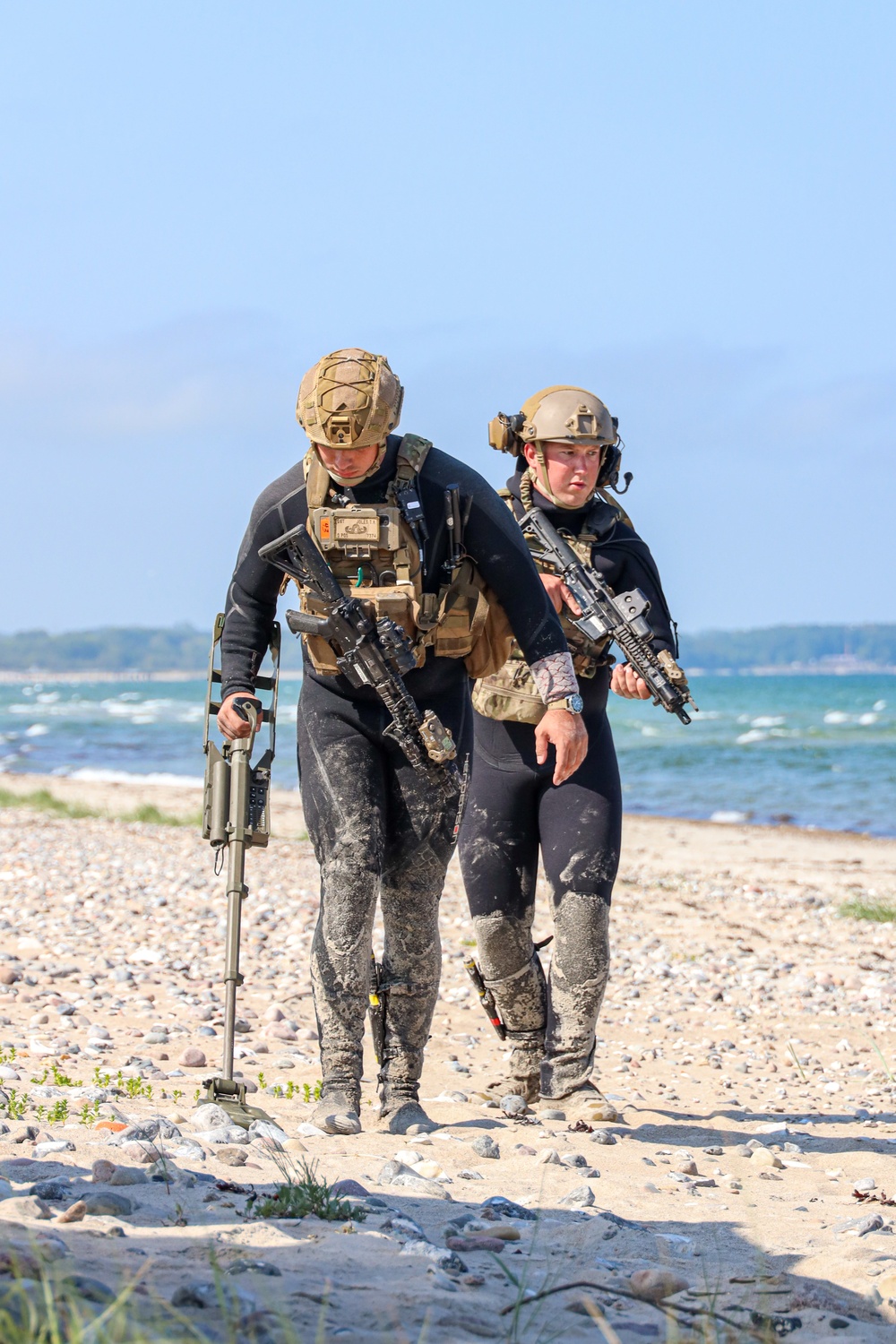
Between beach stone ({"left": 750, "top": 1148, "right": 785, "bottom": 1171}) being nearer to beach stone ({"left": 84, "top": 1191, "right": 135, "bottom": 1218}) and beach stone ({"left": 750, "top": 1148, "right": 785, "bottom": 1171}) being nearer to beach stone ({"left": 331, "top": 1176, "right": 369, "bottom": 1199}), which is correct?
beach stone ({"left": 331, "top": 1176, "right": 369, "bottom": 1199})

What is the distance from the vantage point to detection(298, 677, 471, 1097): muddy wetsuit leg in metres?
5.25

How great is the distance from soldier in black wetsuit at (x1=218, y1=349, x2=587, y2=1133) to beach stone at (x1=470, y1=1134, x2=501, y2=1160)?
0.32m

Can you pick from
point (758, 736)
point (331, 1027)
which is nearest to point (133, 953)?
point (331, 1027)

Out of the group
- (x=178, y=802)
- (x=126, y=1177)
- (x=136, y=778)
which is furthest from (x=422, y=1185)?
(x=136, y=778)

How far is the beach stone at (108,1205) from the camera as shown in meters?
3.59

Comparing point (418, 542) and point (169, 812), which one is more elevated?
point (418, 542)

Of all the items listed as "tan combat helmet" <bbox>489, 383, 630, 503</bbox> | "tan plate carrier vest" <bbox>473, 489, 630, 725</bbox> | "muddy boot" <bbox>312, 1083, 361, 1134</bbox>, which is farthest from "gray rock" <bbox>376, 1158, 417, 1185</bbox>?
"tan combat helmet" <bbox>489, 383, 630, 503</bbox>

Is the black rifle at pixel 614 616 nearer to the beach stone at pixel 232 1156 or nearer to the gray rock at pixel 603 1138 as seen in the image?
the gray rock at pixel 603 1138

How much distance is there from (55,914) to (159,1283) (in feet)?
26.4

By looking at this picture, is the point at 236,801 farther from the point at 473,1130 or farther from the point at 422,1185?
the point at 422,1185

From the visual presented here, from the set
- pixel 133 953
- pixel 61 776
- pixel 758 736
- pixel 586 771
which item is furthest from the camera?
pixel 758 736

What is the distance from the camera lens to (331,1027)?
17.4 feet

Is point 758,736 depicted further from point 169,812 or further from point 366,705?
point 366,705

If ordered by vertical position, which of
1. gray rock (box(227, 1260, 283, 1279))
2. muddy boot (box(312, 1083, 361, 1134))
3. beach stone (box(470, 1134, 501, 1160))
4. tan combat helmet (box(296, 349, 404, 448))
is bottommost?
beach stone (box(470, 1134, 501, 1160))
